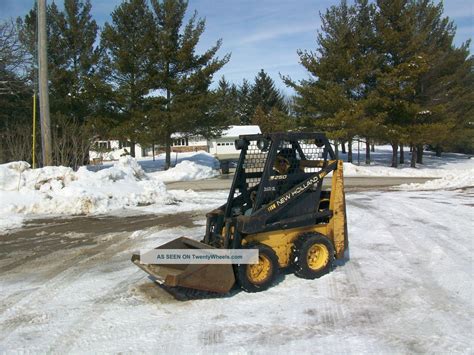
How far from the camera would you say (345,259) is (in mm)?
6633

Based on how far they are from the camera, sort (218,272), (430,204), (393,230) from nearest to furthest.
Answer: (218,272), (393,230), (430,204)

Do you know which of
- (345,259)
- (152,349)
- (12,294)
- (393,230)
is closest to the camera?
(152,349)

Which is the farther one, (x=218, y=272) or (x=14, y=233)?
(x=14, y=233)

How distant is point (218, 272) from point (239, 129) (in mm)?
54013

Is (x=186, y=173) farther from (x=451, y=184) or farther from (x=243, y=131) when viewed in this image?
(x=243, y=131)

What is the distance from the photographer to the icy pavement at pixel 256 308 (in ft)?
13.2

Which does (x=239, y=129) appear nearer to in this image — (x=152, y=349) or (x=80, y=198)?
(x=80, y=198)

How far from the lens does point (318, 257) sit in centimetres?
582

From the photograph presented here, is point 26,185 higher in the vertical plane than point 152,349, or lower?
higher

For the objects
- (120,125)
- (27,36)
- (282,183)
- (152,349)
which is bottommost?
(152,349)

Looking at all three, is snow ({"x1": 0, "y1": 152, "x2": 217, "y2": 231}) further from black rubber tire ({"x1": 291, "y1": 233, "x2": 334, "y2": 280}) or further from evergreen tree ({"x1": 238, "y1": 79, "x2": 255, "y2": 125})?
evergreen tree ({"x1": 238, "y1": 79, "x2": 255, "y2": 125})

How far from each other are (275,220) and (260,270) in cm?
63

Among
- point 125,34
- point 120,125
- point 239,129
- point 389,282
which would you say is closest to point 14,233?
point 389,282

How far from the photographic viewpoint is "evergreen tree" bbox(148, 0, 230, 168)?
27.2 metres
